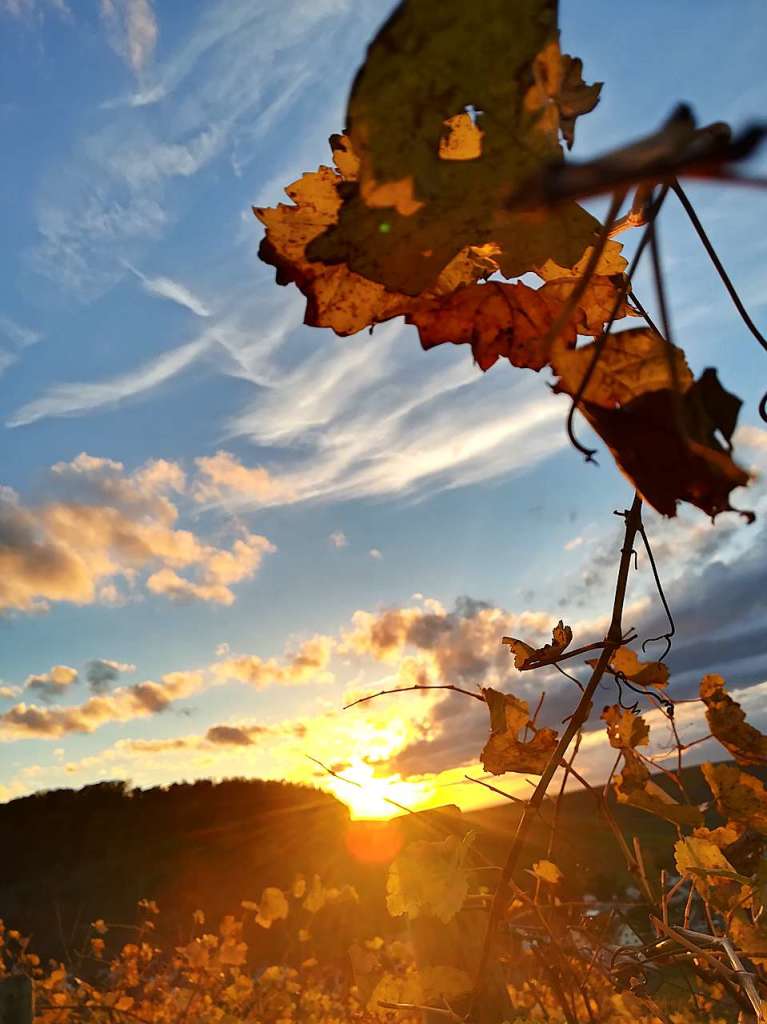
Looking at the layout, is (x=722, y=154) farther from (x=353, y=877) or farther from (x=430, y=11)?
(x=353, y=877)

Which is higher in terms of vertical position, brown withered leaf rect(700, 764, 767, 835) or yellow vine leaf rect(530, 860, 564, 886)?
brown withered leaf rect(700, 764, 767, 835)

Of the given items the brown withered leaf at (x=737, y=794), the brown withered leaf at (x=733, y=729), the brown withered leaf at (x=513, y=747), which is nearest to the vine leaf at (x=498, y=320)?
the brown withered leaf at (x=513, y=747)

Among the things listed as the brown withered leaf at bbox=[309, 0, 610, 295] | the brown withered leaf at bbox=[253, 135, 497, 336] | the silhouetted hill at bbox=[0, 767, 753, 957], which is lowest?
the silhouetted hill at bbox=[0, 767, 753, 957]

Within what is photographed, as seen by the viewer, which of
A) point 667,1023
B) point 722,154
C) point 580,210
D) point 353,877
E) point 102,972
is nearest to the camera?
point 722,154

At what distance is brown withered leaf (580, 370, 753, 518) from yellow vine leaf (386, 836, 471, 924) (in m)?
0.57

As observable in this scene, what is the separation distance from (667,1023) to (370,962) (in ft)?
3.13

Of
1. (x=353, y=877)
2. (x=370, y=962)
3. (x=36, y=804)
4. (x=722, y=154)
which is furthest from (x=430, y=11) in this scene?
(x=36, y=804)

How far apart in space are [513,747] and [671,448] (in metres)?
0.48

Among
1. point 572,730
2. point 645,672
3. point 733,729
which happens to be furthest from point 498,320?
point 733,729

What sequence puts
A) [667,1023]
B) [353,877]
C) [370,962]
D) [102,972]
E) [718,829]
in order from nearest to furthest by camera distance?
[718,829]
[667,1023]
[370,962]
[102,972]
[353,877]

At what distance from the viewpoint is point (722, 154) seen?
0.21 meters

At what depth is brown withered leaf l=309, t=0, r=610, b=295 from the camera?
0.94ft

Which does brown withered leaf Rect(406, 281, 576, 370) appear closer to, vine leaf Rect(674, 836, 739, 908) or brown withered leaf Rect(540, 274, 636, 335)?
brown withered leaf Rect(540, 274, 636, 335)

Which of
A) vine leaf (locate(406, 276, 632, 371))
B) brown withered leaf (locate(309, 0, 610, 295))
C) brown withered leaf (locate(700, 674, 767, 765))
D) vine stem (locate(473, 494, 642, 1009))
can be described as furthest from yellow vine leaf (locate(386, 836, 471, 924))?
brown withered leaf (locate(309, 0, 610, 295))
